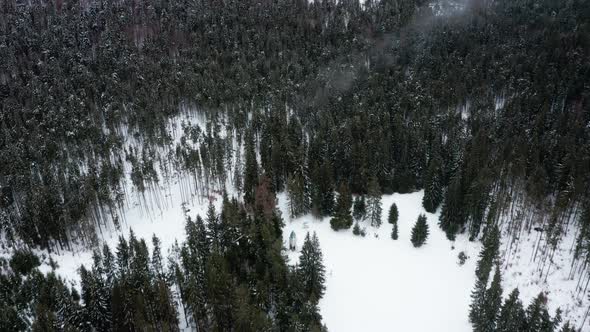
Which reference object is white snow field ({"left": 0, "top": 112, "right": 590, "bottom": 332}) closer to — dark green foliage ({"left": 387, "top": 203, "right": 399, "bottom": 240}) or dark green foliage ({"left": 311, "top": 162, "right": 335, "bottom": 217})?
dark green foliage ({"left": 387, "top": 203, "right": 399, "bottom": 240})

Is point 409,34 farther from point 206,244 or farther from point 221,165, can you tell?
point 206,244

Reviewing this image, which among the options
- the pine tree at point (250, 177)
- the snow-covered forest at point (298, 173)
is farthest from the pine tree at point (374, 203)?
the pine tree at point (250, 177)

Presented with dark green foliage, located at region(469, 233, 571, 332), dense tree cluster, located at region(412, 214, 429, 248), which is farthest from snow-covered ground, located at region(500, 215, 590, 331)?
dense tree cluster, located at region(412, 214, 429, 248)

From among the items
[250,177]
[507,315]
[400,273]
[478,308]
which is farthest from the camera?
[250,177]

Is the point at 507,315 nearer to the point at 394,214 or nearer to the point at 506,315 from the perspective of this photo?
the point at 506,315

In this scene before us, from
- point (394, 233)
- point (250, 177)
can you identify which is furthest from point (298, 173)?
point (394, 233)
